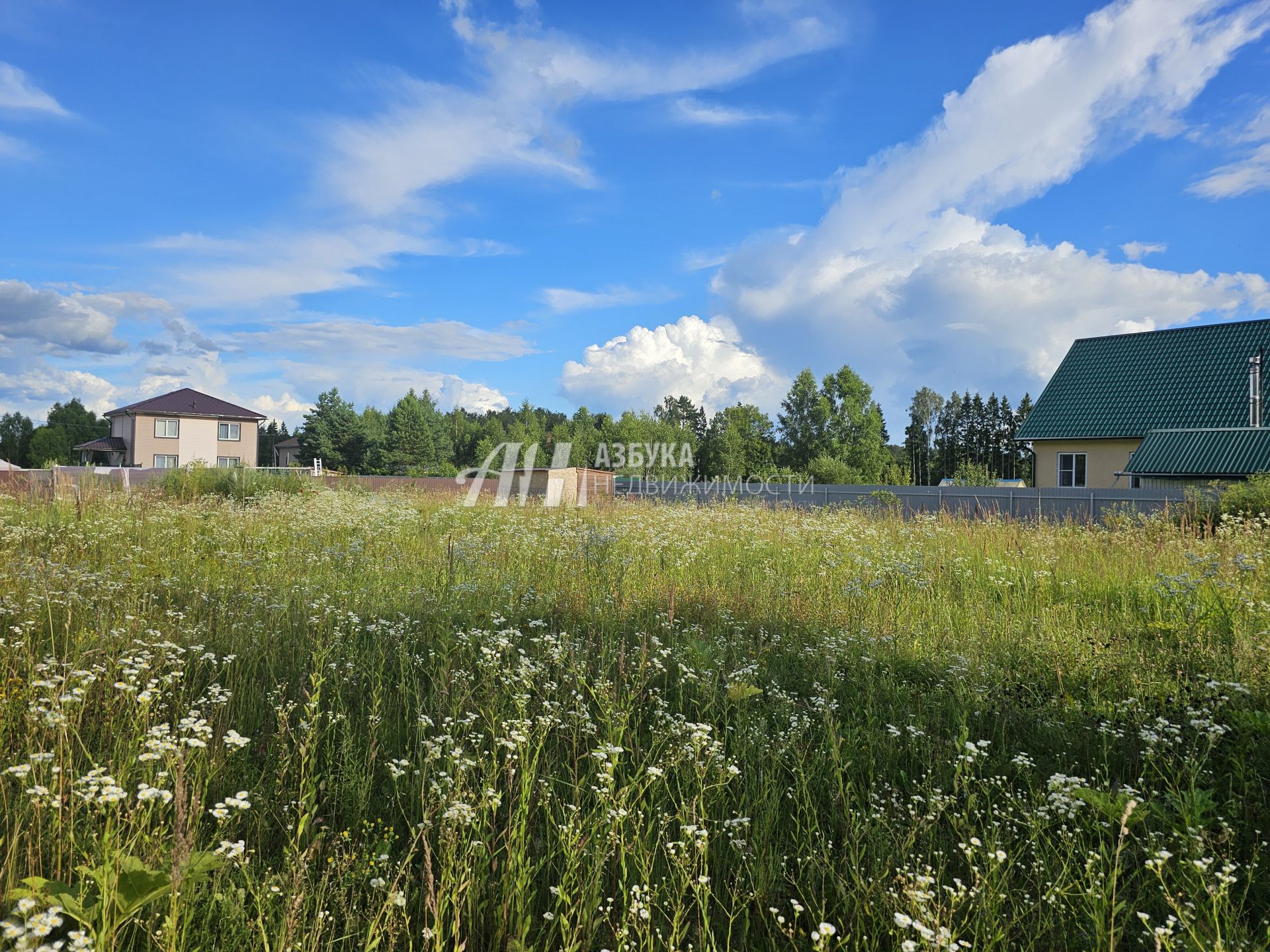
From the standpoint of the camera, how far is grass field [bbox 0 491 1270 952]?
193 cm

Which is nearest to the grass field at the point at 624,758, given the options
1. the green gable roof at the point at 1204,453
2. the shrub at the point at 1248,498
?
the shrub at the point at 1248,498

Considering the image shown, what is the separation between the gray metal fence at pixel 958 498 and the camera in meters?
15.4

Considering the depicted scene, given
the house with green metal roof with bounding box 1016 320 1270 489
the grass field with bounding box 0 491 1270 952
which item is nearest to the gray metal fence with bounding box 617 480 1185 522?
the house with green metal roof with bounding box 1016 320 1270 489

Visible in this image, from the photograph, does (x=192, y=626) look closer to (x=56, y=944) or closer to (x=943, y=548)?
(x=56, y=944)

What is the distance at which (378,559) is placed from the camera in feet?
22.1

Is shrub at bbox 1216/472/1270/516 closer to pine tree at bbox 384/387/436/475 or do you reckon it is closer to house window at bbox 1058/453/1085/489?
house window at bbox 1058/453/1085/489

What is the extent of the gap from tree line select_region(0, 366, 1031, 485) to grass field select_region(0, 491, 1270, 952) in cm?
2841

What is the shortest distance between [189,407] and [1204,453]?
2411 inches

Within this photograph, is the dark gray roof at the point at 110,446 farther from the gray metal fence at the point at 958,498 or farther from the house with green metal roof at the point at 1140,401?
the house with green metal roof at the point at 1140,401

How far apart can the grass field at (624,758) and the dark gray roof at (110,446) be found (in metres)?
58.9

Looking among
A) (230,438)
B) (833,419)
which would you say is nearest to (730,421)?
(833,419)

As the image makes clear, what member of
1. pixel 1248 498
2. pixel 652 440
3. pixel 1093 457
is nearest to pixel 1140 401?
pixel 1093 457

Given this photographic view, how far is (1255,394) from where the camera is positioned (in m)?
24.1

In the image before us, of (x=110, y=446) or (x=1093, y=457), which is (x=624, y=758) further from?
(x=110, y=446)
